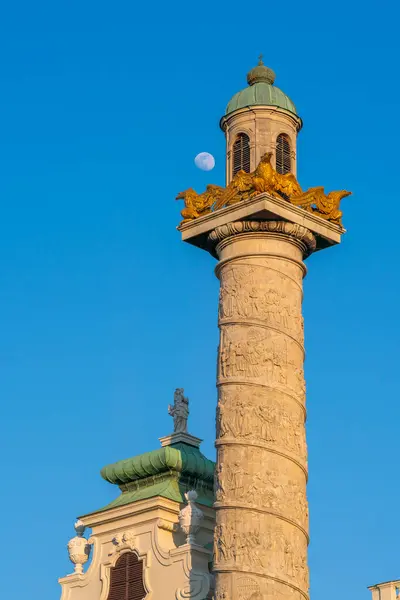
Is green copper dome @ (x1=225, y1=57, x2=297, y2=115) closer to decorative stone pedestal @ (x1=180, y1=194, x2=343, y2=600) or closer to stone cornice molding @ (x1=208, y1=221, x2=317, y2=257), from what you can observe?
decorative stone pedestal @ (x1=180, y1=194, x2=343, y2=600)

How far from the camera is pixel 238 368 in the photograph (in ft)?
93.2

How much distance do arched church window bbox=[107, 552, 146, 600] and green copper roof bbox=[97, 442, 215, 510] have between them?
121 cm

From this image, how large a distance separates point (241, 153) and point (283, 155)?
0.81 metres

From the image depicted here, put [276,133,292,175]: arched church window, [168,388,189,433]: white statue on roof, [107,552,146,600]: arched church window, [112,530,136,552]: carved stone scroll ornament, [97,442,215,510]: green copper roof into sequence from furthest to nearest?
[168,388,189,433]: white statue on roof < [97,442,215,510]: green copper roof < [112,530,136,552]: carved stone scroll ornament < [107,552,146,600]: arched church window < [276,133,292,175]: arched church window

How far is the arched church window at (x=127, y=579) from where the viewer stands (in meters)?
31.7

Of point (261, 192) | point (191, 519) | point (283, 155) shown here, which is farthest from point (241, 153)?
point (191, 519)

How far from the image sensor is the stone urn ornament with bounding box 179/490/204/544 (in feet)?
101

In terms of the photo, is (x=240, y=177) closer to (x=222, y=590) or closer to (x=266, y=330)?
(x=266, y=330)

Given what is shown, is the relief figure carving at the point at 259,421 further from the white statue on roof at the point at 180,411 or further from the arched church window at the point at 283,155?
the white statue on roof at the point at 180,411

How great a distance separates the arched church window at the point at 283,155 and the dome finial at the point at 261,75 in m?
1.47

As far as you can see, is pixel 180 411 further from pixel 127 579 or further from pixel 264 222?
pixel 264 222

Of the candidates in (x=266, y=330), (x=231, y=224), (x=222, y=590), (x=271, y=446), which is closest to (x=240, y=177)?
(x=231, y=224)

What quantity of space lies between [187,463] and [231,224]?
601cm

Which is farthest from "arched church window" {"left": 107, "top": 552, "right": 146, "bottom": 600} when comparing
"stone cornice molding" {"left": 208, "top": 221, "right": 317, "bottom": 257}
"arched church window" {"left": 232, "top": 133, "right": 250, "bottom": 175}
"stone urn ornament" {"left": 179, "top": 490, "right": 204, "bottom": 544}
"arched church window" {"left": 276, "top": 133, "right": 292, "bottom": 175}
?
"arched church window" {"left": 276, "top": 133, "right": 292, "bottom": 175}
